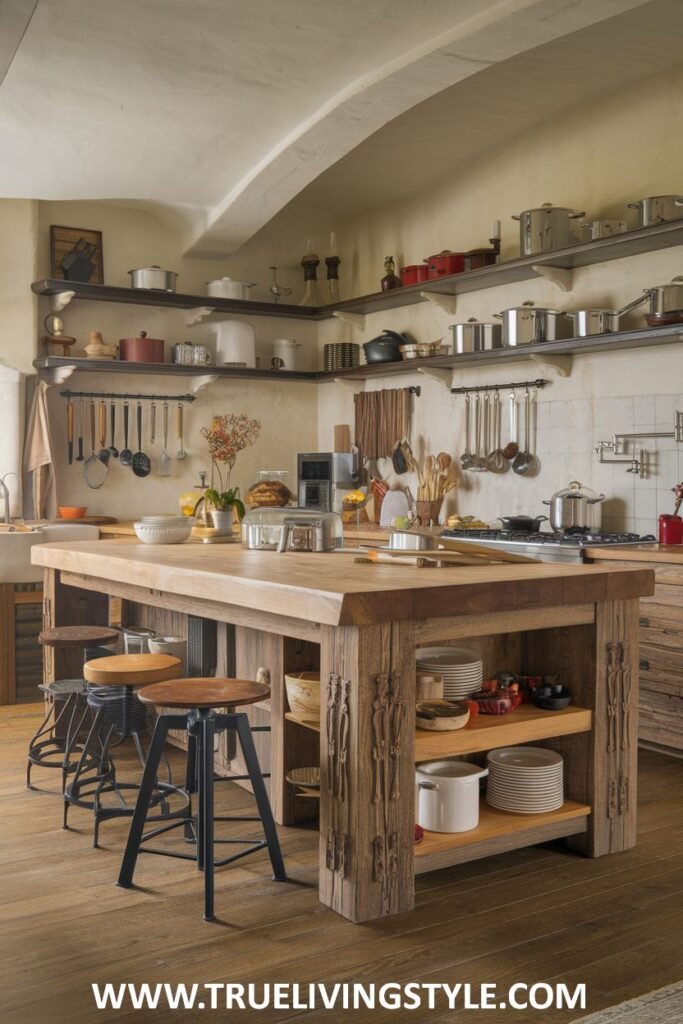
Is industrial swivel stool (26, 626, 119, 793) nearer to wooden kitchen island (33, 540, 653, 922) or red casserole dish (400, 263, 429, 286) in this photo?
wooden kitchen island (33, 540, 653, 922)

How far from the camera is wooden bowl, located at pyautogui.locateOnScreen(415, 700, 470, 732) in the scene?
9.61 ft

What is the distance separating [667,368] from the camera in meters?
5.33

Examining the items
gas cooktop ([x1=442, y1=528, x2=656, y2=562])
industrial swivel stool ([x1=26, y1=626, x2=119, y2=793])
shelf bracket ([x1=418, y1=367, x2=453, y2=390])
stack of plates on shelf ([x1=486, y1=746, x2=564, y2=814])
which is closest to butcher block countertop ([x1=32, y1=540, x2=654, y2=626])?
industrial swivel stool ([x1=26, y1=626, x2=119, y2=793])

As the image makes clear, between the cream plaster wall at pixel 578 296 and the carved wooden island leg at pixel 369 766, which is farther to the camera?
the cream plaster wall at pixel 578 296

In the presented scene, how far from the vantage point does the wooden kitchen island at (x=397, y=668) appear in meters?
2.70

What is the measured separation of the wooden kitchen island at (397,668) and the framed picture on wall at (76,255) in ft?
11.5

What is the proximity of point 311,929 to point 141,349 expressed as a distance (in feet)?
16.6

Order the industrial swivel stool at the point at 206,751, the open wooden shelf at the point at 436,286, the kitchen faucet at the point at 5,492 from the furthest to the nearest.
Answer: the kitchen faucet at the point at 5,492 → the open wooden shelf at the point at 436,286 → the industrial swivel stool at the point at 206,751

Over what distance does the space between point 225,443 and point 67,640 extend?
1.85 meters

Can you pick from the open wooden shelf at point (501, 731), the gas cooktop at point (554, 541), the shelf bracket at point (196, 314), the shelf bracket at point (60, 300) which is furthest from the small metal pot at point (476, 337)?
the open wooden shelf at point (501, 731)

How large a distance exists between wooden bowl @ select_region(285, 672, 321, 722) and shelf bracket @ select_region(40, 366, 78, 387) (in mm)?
4138

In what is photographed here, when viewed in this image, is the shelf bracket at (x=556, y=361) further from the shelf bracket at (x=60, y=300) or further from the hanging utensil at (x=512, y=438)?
the shelf bracket at (x=60, y=300)

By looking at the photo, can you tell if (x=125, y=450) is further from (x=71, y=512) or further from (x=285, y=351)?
(x=285, y=351)

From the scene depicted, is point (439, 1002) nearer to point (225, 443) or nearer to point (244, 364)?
point (225, 443)
